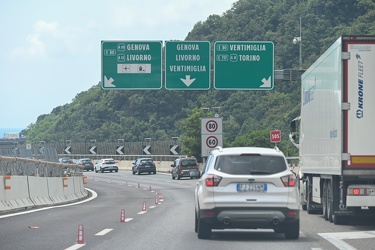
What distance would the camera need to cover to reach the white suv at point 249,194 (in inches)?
583

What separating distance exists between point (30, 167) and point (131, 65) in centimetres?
921

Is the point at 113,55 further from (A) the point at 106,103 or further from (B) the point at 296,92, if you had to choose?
(A) the point at 106,103

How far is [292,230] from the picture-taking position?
15156 mm

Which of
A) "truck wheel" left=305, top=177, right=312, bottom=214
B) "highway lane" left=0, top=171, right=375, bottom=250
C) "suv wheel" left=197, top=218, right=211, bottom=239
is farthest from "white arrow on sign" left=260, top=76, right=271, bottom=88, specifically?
"suv wheel" left=197, top=218, right=211, bottom=239

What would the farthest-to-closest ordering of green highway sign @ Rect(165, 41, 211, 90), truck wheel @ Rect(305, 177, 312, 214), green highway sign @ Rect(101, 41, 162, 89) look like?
green highway sign @ Rect(165, 41, 211, 90), green highway sign @ Rect(101, 41, 162, 89), truck wheel @ Rect(305, 177, 312, 214)

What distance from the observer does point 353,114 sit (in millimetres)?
17641

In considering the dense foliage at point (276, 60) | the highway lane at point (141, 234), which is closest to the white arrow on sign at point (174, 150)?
the dense foliage at point (276, 60)

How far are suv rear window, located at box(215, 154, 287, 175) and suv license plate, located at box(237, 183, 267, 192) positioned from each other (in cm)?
21

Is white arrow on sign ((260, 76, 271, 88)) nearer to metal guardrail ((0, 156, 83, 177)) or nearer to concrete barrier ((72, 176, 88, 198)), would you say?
concrete barrier ((72, 176, 88, 198))

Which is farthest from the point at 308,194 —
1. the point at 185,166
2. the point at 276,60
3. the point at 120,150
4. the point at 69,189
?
the point at 276,60

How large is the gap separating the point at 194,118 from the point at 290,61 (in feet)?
97.0

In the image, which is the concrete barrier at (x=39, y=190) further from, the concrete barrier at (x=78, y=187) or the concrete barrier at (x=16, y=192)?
the concrete barrier at (x=78, y=187)

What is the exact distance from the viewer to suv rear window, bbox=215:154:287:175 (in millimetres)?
15016

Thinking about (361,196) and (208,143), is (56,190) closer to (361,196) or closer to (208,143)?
(208,143)
